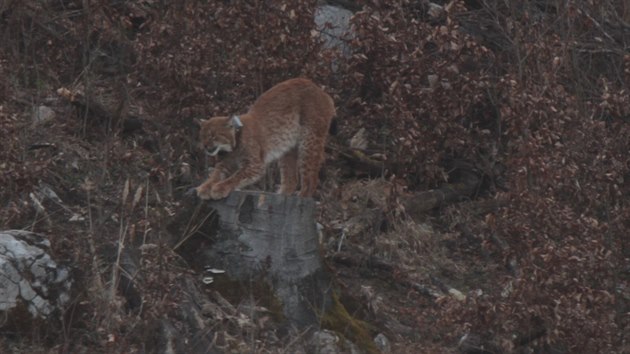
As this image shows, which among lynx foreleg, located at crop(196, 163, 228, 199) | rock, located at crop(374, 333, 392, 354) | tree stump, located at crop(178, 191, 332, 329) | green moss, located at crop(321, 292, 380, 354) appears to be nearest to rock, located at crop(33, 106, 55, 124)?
lynx foreleg, located at crop(196, 163, 228, 199)

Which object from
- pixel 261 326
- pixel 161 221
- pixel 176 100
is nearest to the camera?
pixel 261 326

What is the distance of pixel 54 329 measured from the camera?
8.84 meters

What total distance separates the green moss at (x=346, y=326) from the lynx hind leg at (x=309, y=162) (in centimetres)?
126

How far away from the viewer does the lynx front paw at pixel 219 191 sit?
375 inches

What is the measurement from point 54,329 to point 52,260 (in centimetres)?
51

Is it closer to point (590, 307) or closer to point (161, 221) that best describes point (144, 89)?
point (161, 221)

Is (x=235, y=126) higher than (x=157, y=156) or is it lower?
higher

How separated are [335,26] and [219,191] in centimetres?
407

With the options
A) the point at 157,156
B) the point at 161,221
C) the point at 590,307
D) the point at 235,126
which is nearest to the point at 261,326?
the point at 161,221

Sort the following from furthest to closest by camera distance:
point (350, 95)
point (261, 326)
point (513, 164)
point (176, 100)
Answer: point (350, 95)
point (176, 100)
point (513, 164)
point (261, 326)

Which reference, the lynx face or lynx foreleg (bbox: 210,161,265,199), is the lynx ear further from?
lynx foreleg (bbox: 210,161,265,199)

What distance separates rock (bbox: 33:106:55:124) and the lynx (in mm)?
2477

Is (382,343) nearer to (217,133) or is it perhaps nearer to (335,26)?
(217,133)

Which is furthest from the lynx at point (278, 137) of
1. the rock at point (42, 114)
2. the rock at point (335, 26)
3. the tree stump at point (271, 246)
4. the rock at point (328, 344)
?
the rock at point (42, 114)
